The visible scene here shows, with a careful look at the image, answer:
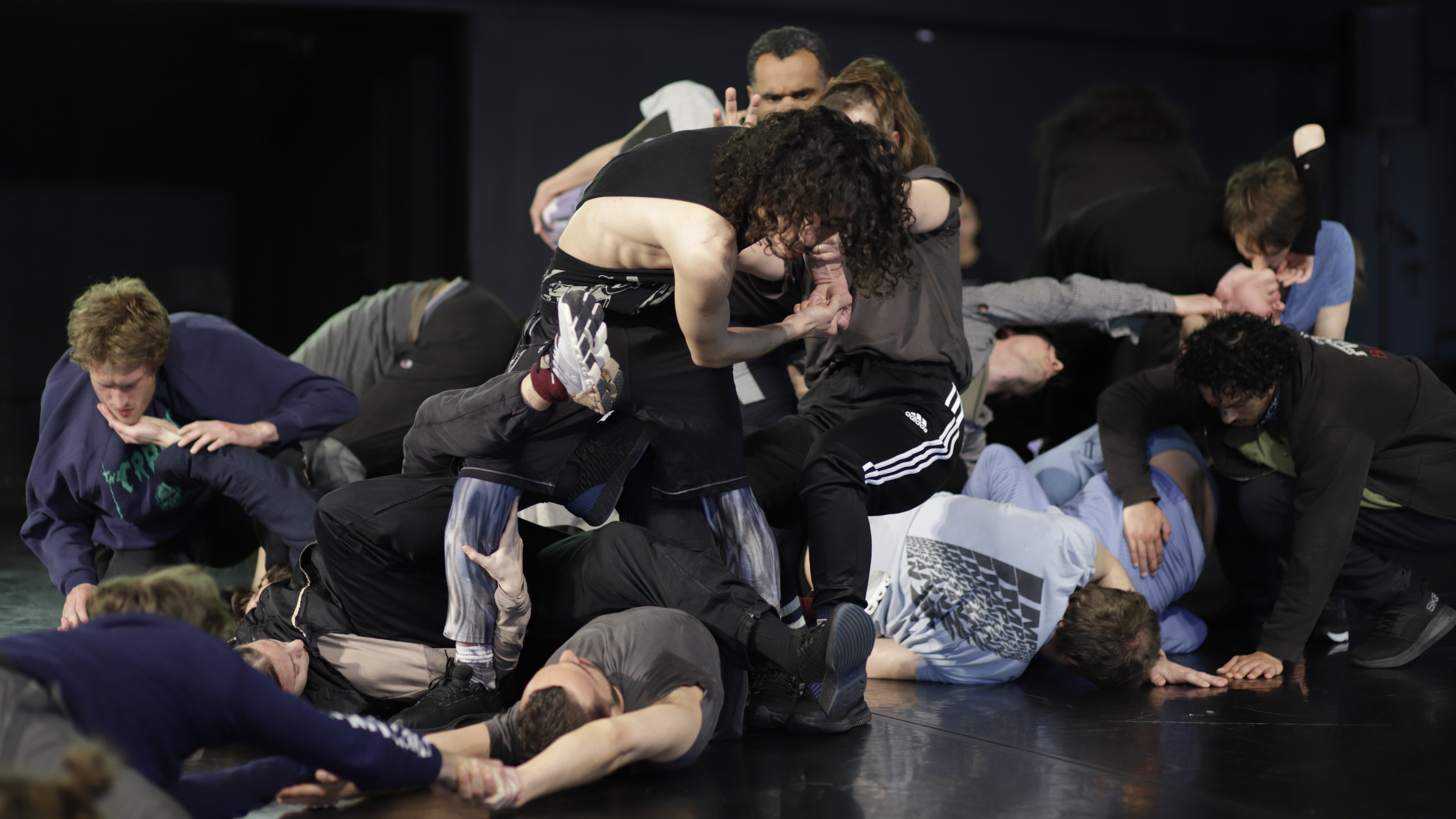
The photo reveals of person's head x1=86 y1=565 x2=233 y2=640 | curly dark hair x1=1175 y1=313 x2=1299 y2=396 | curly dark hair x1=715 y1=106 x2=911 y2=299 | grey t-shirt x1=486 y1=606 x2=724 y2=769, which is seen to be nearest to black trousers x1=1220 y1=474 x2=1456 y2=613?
curly dark hair x1=1175 y1=313 x2=1299 y2=396

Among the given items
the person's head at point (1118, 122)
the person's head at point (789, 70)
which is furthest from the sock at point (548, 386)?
the person's head at point (1118, 122)

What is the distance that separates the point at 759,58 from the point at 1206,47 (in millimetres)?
4817

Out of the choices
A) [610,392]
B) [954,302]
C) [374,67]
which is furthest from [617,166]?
[374,67]

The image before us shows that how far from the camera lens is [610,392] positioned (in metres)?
2.35

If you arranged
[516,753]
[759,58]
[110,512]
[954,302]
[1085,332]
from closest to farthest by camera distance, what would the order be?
[516,753] < [954,302] < [110,512] < [759,58] < [1085,332]

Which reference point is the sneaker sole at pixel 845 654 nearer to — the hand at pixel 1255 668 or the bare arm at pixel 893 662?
the bare arm at pixel 893 662

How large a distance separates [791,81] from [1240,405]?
152 cm

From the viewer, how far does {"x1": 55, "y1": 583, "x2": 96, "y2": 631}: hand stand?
2.95 m

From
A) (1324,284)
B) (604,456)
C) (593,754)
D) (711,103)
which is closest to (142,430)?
(604,456)

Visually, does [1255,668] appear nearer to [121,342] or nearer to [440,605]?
[440,605]

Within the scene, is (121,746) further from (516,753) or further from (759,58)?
(759,58)

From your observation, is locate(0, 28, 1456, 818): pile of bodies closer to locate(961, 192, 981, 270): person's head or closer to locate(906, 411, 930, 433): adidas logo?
locate(906, 411, 930, 433): adidas logo

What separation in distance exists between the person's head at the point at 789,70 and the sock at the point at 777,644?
5.71ft

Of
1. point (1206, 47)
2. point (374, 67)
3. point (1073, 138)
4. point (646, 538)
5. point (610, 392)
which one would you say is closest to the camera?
point (610, 392)
